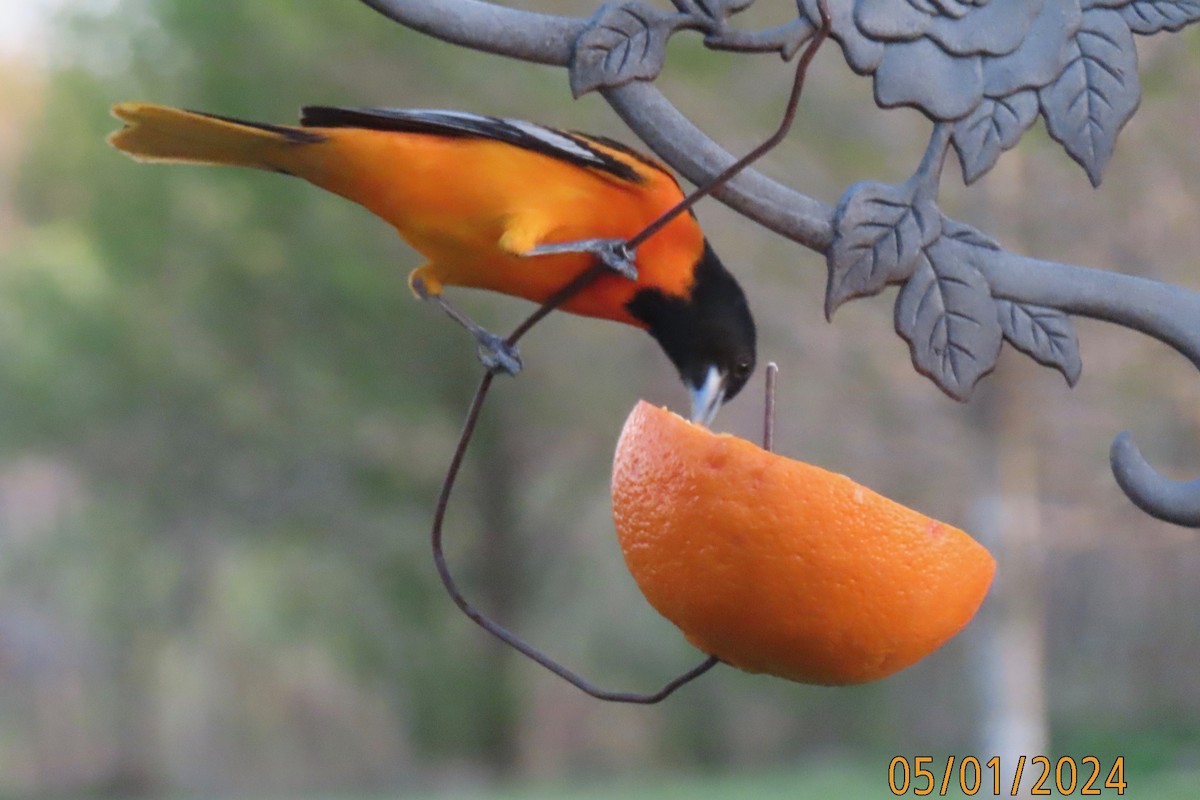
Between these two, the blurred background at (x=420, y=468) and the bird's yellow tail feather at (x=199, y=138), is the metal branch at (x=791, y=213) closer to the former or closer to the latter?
the bird's yellow tail feather at (x=199, y=138)

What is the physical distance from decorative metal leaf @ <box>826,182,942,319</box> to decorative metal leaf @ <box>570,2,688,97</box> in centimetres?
20

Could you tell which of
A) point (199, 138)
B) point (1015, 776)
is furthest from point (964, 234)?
point (1015, 776)

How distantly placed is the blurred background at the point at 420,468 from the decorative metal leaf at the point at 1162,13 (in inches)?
130

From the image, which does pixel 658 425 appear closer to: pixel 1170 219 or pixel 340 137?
pixel 340 137

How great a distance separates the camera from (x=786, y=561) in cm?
94

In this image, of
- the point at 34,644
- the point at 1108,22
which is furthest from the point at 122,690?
the point at 1108,22

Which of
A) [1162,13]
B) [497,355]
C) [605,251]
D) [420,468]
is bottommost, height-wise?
[420,468]

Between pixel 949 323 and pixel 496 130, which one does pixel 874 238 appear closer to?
pixel 949 323

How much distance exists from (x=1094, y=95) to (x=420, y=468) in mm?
7111

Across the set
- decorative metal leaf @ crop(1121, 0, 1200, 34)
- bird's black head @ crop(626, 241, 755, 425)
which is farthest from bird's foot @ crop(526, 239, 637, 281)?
decorative metal leaf @ crop(1121, 0, 1200, 34)

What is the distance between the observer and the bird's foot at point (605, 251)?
4.19 ft

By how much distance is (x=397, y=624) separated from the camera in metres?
8.02

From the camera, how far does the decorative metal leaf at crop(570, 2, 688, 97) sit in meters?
0.97

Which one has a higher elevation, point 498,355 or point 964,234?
point 964,234
